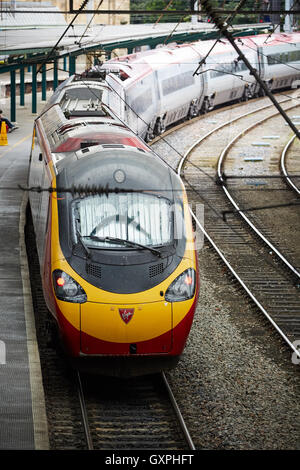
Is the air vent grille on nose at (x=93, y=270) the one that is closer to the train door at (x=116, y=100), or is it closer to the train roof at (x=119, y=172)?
the train roof at (x=119, y=172)

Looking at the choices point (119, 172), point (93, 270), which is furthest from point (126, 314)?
point (119, 172)

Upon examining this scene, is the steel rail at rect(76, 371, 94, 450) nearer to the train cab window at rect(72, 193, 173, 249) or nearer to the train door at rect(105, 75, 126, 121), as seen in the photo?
the train cab window at rect(72, 193, 173, 249)

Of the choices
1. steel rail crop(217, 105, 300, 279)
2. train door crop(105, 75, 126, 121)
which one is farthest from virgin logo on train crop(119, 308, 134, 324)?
train door crop(105, 75, 126, 121)

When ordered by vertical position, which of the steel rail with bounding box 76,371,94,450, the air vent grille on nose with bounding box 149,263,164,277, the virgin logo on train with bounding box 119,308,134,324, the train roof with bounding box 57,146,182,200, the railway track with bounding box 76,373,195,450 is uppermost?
the train roof with bounding box 57,146,182,200

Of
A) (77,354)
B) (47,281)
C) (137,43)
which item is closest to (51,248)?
(47,281)

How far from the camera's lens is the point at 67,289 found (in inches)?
375

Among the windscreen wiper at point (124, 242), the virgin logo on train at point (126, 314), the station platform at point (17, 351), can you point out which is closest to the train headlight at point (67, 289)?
the virgin logo on train at point (126, 314)

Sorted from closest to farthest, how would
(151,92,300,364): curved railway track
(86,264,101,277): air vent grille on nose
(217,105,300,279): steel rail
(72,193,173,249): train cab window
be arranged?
(86,264,101,277): air vent grille on nose
(72,193,173,249): train cab window
(151,92,300,364): curved railway track
(217,105,300,279): steel rail

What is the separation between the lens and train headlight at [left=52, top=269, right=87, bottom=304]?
945 centimetres

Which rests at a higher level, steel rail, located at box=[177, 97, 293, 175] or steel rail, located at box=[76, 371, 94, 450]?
steel rail, located at box=[76, 371, 94, 450]

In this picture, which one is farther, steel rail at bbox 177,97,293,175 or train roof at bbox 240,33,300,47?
train roof at bbox 240,33,300,47

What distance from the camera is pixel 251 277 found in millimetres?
15195

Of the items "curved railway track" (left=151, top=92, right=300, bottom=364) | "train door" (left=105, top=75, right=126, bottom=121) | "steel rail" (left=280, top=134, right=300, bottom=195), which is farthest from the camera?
"steel rail" (left=280, top=134, right=300, bottom=195)

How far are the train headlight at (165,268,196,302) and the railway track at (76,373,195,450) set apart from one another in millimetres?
1251
